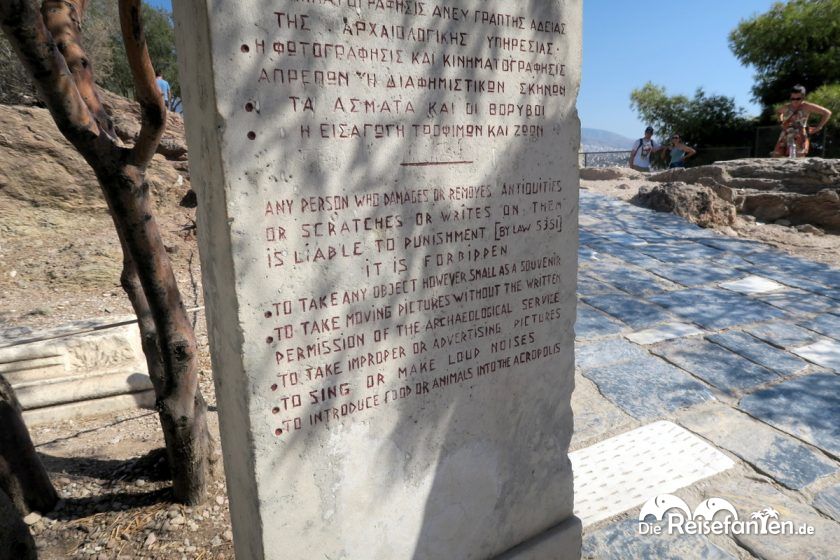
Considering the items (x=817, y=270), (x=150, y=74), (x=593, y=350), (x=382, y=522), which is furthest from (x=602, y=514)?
(x=817, y=270)

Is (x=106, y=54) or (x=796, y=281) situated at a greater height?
(x=106, y=54)

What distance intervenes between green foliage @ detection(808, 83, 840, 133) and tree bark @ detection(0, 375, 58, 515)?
17564mm

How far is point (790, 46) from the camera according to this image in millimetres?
18375

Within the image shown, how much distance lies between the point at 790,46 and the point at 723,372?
19497mm

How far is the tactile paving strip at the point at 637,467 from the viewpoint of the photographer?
2756mm

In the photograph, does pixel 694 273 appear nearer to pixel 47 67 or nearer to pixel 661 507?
pixel 661 507

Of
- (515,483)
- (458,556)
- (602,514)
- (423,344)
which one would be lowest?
(602,514)

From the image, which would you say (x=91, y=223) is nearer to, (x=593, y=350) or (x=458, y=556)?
(x=593, y=350)

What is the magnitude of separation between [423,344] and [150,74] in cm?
148

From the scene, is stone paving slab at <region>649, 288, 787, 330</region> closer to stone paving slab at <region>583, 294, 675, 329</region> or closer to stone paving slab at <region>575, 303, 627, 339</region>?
stone paving slab at <region>583, 294, 675, 329</region>

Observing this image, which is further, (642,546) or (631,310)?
(631,310)

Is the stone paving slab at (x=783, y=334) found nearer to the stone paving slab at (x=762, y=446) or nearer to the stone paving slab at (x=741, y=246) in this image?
the stone paving slab at (x=762, y=446)

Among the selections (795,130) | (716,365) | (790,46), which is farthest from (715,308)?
(790,46)

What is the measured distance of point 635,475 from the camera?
294cm
